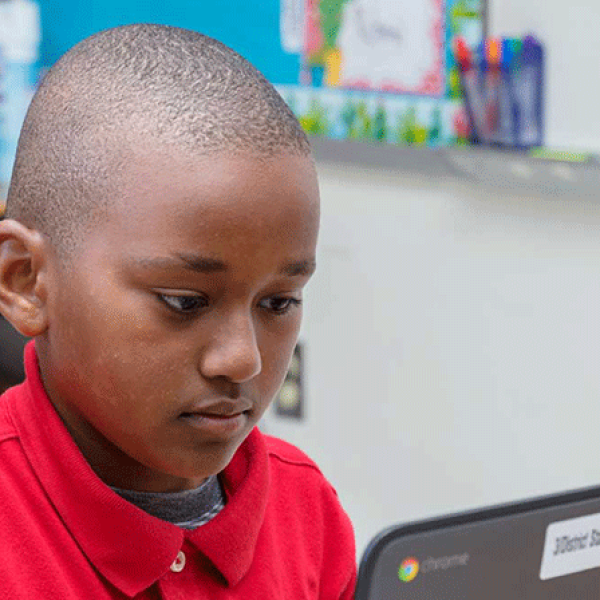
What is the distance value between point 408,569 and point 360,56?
7.15ft

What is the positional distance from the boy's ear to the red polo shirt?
0.07m

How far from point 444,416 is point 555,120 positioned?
702 millimetres

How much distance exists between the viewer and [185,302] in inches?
28.4

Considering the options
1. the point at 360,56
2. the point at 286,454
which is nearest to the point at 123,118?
the point at 286,454

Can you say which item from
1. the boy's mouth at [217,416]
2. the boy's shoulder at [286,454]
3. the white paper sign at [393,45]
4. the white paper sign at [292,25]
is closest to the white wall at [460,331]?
the white paper sign at [393,45]

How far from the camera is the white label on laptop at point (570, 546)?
0.69 metres

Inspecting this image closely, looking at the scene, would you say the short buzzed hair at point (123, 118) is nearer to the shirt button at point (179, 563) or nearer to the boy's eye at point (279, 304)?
the boy's eye at point (279, 304)

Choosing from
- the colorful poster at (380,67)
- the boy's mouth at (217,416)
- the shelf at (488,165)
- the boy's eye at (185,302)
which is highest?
the boy's eye at (185,302)

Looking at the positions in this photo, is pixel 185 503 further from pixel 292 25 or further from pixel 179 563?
pixel 292 25

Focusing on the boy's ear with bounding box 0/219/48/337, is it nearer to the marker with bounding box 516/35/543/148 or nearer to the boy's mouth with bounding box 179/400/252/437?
the boy's mouth with bounding box 179/400/252/437

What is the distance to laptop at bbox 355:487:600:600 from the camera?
643 millimetres

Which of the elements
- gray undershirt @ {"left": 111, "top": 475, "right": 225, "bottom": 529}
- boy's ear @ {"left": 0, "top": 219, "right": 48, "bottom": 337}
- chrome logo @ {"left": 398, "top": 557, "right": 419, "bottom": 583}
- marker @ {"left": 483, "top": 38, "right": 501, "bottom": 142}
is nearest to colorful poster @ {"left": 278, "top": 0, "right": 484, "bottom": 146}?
marker @ {"left": 483, "top": 38, "right": 501, "bottom": 142}

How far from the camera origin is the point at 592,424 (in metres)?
2.36

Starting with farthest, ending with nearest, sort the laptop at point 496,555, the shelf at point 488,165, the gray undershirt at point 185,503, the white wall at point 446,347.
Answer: the white wall at point 446,347, the shelf at point 488,165, the gray undershirt at point 185,503, the laptop at point 496,555
